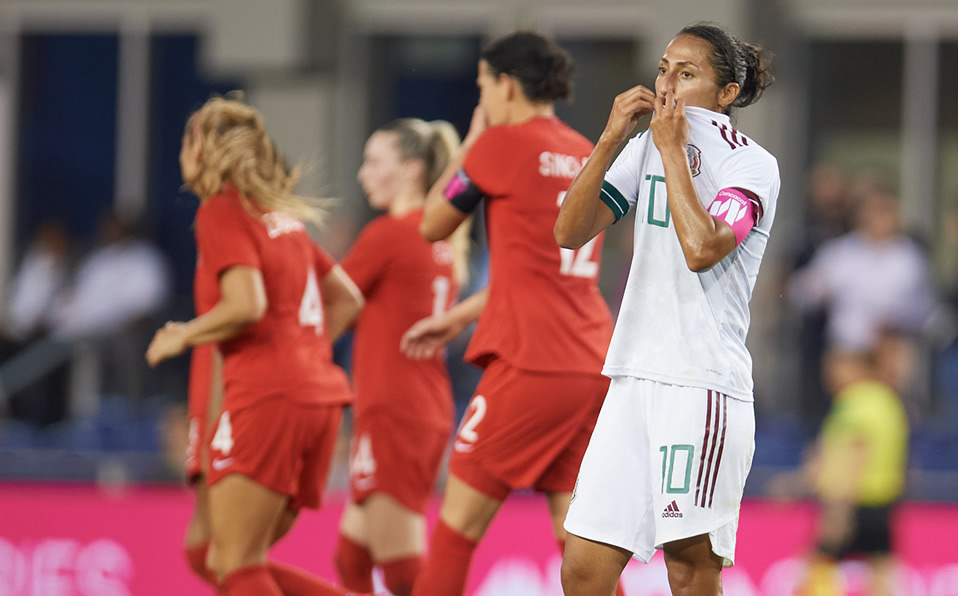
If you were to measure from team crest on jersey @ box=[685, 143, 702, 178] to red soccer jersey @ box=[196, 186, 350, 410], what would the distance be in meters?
1.65

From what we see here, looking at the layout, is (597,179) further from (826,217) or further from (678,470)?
(826,217)

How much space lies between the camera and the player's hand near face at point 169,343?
14.7ft

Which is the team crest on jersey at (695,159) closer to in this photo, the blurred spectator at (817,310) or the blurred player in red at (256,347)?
the blurred player in red at (256,347)

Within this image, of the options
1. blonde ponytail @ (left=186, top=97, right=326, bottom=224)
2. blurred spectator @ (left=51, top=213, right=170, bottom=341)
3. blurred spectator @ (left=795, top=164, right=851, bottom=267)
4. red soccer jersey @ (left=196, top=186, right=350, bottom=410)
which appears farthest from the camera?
blurred spectator @ (left=51, top=213, right=170, bottom=341)

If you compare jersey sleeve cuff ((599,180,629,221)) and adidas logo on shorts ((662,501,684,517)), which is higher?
jersey sleeve cuff ((599,180,629,221))

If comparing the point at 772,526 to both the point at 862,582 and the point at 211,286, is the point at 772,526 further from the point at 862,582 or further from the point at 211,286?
the point at 211,286

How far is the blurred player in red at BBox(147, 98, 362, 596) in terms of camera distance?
454 cm

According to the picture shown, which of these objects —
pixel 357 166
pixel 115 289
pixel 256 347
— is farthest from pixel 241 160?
pixel 357 166

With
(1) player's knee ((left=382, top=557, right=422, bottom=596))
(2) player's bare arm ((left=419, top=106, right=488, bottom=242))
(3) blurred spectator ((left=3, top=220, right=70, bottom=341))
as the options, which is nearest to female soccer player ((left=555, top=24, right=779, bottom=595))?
(2) player's bare arm ((left=419, top=106, right=488, bottom=242))

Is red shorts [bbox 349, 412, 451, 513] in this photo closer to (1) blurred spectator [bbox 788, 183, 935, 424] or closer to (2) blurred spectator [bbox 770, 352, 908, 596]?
(2) blurred spectator [bbox 770, 352, 908, 596]

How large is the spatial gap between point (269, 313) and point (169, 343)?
365 mm

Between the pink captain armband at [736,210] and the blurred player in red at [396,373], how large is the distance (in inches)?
93.3

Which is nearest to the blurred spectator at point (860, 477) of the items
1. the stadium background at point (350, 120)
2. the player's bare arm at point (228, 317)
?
the stadium background at point (350, 120)

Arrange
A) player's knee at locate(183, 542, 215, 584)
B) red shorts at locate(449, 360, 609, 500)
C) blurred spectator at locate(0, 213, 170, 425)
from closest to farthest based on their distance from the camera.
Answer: red shorts at locate(449, 360, 609, 500) → player's knee at locate(183, 542, 215, 584) → blurred spectator at locate(0, 213, 170, 425)
